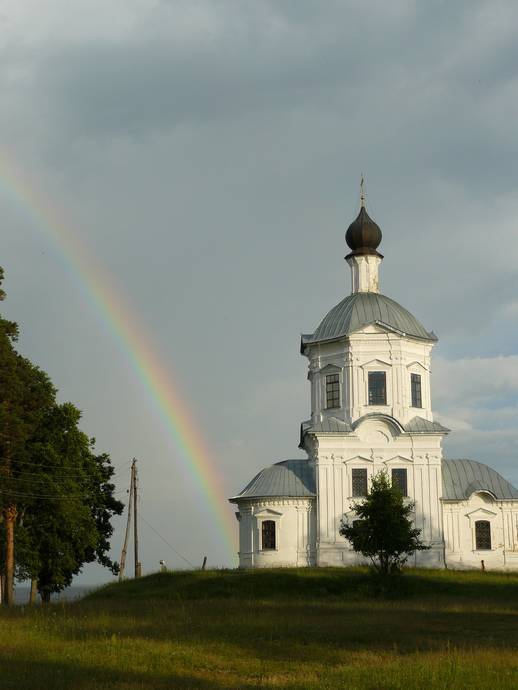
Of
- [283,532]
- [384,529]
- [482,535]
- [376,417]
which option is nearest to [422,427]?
[376,417]

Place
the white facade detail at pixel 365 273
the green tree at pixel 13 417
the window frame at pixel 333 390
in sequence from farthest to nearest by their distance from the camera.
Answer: the white facade detail at pixel 365 273
the window frame at pixel 333 390
the green tree at pixel 13 417

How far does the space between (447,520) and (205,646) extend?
89.5 ft

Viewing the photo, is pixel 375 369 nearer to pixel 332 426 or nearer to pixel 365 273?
pixel 332 426

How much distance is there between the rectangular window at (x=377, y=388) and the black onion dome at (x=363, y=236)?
714 centimetres

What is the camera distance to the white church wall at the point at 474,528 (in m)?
44.8

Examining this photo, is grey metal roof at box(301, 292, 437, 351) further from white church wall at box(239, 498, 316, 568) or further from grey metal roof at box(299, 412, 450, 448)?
white church wall at box(239, 498, 316, 568)

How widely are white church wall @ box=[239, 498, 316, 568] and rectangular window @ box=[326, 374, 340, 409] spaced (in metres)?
4.95

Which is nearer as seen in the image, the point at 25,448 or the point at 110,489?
the point at 25,448

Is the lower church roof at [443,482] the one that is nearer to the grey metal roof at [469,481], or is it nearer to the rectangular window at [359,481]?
the grey metal roof at [469,481]

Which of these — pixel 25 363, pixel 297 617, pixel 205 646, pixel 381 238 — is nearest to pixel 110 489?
pixel 25 363

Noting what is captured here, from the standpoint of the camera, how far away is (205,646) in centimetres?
1956

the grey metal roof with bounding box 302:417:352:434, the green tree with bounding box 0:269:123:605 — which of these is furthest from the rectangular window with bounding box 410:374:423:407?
the green tree with bounding box 0:269:123:605

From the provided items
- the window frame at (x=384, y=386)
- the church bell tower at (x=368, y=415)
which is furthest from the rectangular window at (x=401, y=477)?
the window frame at (x=384, y=386)

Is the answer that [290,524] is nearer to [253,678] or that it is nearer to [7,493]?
[7,493]
